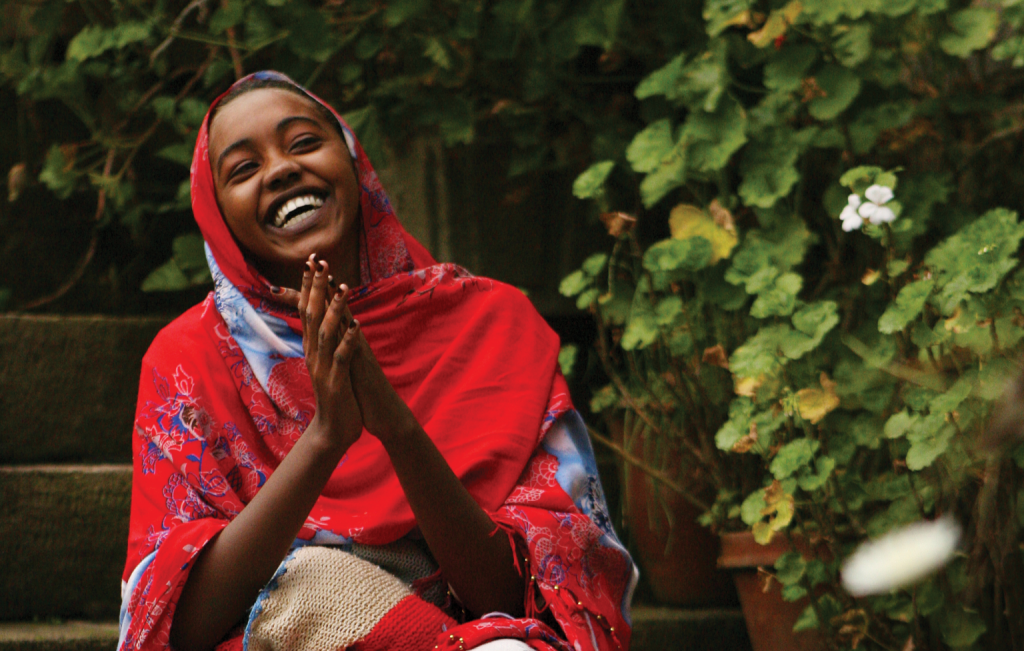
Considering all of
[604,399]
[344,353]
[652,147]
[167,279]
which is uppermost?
[344,353]

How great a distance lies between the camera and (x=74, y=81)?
2.70 meters

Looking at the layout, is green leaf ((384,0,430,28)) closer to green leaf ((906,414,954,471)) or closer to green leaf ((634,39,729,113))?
green leaf ((634,39,729,113))

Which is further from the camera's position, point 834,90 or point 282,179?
point 834,90

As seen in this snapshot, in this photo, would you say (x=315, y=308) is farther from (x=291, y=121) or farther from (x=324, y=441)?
(x=291, y=121)

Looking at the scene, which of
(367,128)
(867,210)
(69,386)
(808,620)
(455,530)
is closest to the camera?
(455,530)

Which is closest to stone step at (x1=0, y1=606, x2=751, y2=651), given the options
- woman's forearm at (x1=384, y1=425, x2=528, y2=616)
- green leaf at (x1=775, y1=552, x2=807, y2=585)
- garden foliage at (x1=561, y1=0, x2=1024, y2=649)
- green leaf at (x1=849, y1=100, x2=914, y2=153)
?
garden foliage at (x1=561, y1=0, x2=1024, y2=649)

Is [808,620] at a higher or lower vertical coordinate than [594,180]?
lower

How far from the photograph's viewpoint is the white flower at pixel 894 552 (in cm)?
170

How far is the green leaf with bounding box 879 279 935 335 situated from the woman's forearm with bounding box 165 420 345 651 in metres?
1.01

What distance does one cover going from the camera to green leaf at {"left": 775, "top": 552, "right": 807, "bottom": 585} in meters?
1.92

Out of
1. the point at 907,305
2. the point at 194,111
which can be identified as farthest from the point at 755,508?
the point at 194,111

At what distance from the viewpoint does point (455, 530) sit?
148 cm

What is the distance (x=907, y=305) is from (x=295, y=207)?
111 centimetres

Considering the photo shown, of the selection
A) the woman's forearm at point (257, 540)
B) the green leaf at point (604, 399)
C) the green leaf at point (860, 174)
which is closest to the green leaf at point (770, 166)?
the green leaf at point (860, 174)
